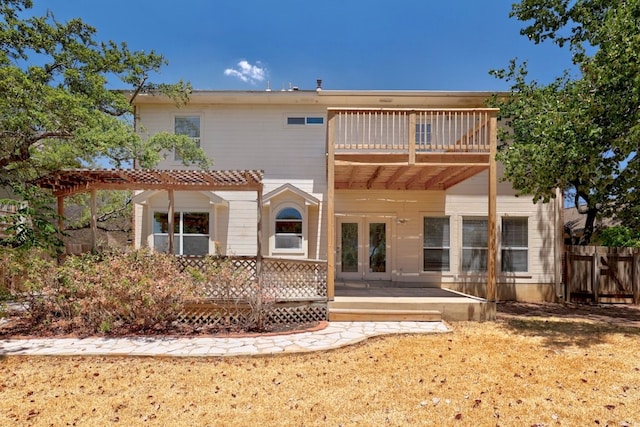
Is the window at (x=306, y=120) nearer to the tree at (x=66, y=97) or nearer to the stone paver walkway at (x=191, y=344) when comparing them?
the tree at (x=66, y=97)

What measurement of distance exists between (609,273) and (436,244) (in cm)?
544

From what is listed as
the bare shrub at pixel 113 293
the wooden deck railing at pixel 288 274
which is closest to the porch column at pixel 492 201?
the wooden deck railing at pixel 288 274

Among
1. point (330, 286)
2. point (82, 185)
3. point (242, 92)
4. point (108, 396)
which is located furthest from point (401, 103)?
point (108, 396)

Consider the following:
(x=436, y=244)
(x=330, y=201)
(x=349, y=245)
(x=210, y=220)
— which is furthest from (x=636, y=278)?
(x=210, y=220)

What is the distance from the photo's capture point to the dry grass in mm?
3803

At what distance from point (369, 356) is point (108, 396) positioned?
3.64 m

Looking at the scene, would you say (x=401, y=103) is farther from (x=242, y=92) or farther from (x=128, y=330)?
(x=128, y=330)

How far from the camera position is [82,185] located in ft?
→ 26.0

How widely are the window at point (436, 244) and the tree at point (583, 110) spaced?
309 centimetres

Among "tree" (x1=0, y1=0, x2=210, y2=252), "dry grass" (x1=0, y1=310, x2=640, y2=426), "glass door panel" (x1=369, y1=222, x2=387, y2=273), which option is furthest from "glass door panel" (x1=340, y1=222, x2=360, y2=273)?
"dry grass" (x1=0, y1=310, x2=640, y2=426)

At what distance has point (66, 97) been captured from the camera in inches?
316

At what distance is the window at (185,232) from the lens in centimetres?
1103

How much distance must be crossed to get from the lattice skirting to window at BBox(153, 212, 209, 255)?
3.77m

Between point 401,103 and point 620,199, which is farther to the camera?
point 401,103
